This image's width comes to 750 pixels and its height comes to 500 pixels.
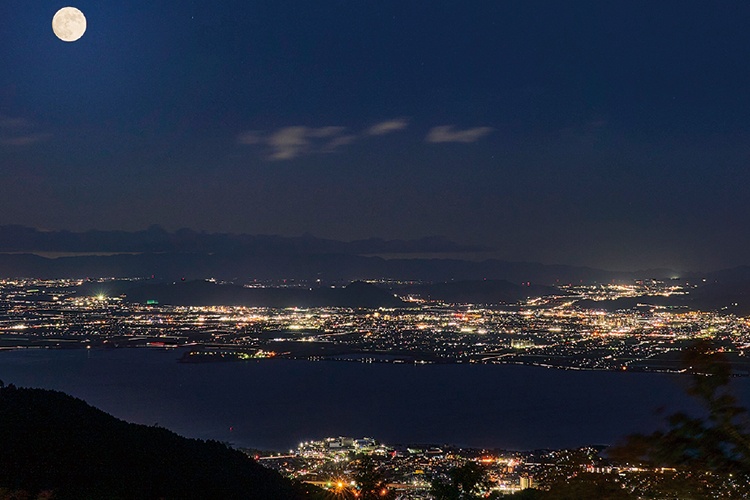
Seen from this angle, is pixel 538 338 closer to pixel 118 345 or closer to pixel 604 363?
pixel 604 363

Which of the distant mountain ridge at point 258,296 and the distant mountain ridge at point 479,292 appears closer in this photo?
the distant mountain ridge at point 258,296

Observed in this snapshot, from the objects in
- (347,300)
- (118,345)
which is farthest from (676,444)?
(347,300)

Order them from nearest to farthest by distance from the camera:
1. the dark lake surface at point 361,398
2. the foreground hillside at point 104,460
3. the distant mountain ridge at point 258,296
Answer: the foreground hillside at point 104,460 → the dark lake surface at point 361,398 → the distant mountain ridge at point 258,296

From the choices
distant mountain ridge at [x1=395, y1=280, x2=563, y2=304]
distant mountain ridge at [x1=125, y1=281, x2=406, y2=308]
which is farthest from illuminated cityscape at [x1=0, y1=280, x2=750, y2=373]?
distant mountain ridge at [x1=395, y1=280, x2=563, y2=304]

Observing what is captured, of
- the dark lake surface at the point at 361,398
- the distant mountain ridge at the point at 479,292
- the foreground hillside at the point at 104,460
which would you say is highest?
the distant mountain ridge at the point at 479,292

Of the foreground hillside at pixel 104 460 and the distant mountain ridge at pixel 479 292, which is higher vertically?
the distant mountain ridge at pixel 479 292

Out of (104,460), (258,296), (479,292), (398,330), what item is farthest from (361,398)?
(479,292)

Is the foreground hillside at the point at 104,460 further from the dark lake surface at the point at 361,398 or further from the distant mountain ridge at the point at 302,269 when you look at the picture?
the distant mountain ridge at the point at 302,269

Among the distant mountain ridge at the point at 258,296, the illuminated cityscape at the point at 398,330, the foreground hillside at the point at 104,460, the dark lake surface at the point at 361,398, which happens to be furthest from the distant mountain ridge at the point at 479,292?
the foreground hillside at the point at 104,460
